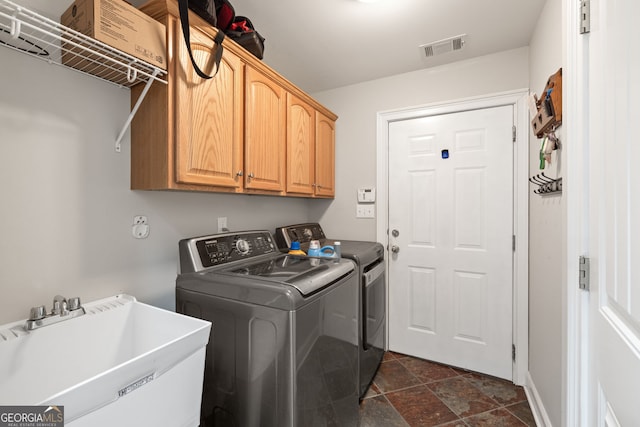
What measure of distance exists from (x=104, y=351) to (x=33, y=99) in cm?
101

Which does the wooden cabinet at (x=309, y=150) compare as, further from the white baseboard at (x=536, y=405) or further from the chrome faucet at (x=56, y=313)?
the white baseboard at (x=536, y=405)

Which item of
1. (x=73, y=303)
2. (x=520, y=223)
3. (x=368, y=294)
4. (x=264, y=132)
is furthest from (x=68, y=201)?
(x=520, y=223)

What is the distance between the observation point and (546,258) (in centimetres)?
155

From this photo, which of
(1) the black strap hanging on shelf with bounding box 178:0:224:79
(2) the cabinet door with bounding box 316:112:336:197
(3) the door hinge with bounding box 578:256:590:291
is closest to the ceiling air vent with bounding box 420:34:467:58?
(2) the cabinet door with bounding box 316:112:336:197

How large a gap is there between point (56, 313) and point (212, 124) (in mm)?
973

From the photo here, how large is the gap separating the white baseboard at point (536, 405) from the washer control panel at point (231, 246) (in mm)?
1848

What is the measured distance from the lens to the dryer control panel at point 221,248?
4.60 feet

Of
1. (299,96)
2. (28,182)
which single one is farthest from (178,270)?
(299,96)

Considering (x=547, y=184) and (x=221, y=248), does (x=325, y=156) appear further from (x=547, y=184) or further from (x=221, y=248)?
(x=547, y=184)

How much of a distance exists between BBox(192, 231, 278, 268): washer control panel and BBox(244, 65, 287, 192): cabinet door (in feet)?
1.08

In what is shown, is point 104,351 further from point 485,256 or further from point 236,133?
point 485,256

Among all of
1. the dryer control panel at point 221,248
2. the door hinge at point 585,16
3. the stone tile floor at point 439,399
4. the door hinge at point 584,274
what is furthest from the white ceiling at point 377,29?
the stone tile floor at point 439,399

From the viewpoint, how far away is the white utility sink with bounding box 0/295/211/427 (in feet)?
2.17

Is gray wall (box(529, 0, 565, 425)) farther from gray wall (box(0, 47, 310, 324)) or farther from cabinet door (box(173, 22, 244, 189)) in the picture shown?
gray wall (box(0, 47, 310, 324))
